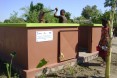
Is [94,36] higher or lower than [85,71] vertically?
higher

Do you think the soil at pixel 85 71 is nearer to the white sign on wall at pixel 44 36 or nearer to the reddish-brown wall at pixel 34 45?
the reddish-brown wall at pixel 34 45

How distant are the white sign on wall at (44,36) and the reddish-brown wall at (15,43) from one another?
43cm

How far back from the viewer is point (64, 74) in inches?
289

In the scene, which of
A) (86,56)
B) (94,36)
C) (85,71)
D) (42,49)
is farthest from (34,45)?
(94,36)

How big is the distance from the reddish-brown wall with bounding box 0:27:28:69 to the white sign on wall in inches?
16.9

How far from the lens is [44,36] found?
23.2 ft

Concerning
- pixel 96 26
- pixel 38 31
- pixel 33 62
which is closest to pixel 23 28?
pixel 38 31

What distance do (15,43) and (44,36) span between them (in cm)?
105

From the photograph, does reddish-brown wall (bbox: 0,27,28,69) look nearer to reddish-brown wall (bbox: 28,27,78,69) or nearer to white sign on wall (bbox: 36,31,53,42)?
reddish-brown wall (bbox: 28,27,78,69)

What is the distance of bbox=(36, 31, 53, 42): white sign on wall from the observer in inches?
Result: 271

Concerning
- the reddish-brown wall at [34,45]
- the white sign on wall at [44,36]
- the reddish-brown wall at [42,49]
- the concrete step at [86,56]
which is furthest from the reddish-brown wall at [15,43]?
the concrete step at [86,56]

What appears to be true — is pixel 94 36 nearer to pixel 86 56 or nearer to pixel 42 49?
pixel 86 56

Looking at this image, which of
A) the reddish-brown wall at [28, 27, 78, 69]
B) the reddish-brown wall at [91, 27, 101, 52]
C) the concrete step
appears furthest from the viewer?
the reddish-brown wall at [91, 27, 101, 52]

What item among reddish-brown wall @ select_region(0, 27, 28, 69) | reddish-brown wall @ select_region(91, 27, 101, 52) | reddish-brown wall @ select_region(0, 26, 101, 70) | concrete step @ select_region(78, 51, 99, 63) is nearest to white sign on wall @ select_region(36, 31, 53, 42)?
reddish-brown wall @ select_region(0, 26, 101, 70)
